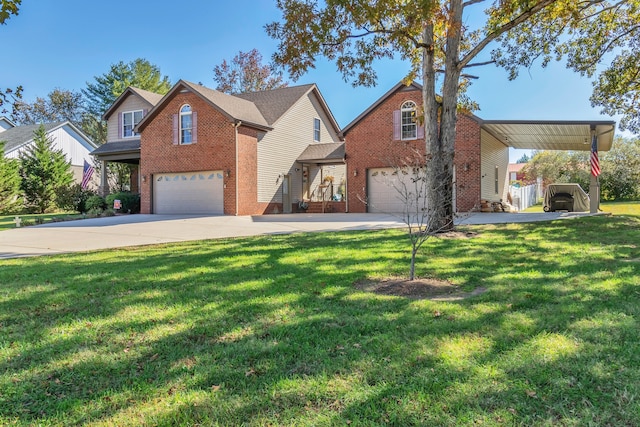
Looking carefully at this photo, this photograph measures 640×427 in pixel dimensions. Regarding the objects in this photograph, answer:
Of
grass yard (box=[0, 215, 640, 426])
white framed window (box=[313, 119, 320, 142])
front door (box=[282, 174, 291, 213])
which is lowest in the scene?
grass yard (box=[0, 215, 640, 426])

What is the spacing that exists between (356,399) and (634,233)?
884 centimetres

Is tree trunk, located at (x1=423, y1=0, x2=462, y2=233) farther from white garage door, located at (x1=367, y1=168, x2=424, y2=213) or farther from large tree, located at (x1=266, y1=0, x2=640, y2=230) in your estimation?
white garage door, located at (x1=367, y1=168, x2=424, y2=213)

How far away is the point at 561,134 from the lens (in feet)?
54.4

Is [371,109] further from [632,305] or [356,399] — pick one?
[356,399]

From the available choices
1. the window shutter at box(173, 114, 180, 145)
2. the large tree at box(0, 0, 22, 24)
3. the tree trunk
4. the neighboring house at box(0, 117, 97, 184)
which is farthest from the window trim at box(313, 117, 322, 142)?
the large tree at box(0, 0, 22, 24)

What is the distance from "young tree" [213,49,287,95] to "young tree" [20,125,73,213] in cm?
1504

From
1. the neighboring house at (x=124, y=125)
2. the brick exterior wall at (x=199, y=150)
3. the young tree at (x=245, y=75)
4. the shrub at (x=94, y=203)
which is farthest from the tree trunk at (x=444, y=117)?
the young tree at (x=245, y=75)

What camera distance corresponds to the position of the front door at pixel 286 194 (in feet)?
69.8

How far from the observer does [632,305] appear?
3.73m

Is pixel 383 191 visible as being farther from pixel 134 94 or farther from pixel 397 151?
pixel 134 94

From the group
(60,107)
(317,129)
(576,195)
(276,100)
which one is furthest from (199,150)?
(60,107)

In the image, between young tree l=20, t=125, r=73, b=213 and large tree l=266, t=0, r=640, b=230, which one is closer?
large tree l=266, t=0, r=640, b=230

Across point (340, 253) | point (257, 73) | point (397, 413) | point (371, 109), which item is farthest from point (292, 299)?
point (257, 73)

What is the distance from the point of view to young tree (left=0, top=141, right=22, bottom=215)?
22797mm
